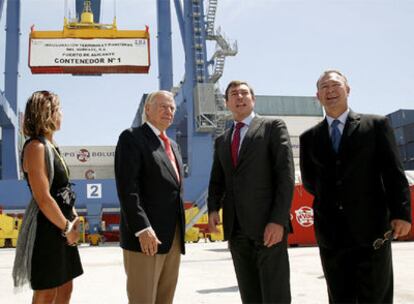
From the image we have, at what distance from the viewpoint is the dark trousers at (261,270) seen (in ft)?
8.20

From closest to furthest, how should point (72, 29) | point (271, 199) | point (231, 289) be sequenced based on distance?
point (271, 199), point (231, 289), point (72, 29)

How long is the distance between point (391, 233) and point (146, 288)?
1.43 metres

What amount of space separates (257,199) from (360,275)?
2.31ft

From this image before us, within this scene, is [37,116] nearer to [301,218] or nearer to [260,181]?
[260,181]

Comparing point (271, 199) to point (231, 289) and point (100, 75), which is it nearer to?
point (231, 289)

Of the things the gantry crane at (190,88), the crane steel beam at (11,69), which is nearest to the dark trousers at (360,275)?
the gantry crane at (190,88)

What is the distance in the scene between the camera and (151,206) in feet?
8.67

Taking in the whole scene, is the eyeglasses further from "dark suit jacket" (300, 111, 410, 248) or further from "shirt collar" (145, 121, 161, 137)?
"shirt collar" (145, 121, 161, 137)

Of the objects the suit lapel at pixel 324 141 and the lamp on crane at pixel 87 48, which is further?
the lamp on crane at pixel 87 48

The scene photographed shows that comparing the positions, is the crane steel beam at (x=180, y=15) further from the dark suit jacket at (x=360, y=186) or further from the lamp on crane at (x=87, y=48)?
the dark suit jacket at (x=360, y=186)

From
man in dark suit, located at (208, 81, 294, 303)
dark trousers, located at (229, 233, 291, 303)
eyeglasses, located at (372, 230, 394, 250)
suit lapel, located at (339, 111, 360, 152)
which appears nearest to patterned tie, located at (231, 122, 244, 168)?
man in dark suit, located at (208, 81, 294, 303)

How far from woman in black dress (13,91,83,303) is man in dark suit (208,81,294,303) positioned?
97cm

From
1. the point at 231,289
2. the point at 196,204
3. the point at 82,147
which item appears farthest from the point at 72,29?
the point at 82,147

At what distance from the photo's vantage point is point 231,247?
2748 millimetres
